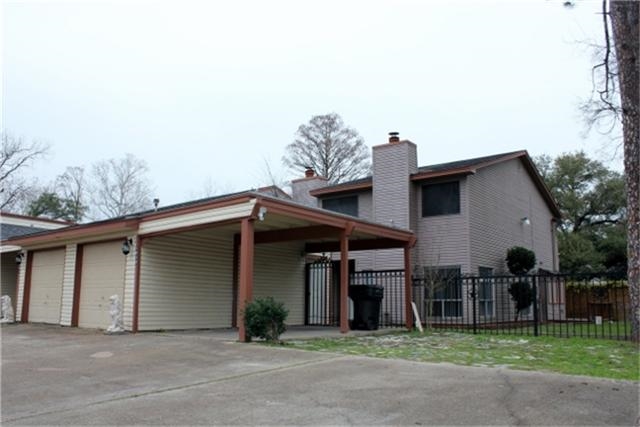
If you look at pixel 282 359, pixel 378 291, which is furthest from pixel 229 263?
pixel 282 359

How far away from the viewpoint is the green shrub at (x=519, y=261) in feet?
61.6

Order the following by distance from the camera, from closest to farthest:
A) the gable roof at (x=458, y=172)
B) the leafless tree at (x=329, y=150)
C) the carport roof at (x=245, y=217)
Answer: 1. the carport roof at (x=245, y=217)
2. the gable roof at (x=458, y=172)
3. the leafless tree at (x=329, y=150)

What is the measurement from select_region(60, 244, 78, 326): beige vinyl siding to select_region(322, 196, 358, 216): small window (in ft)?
32.2

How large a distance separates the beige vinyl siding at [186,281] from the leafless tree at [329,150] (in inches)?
882

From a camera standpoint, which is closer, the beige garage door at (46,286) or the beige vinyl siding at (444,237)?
the beige garage door at (46,286)

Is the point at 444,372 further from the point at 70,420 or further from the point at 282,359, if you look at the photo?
the point at 70,420

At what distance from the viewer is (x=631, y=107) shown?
11.2m

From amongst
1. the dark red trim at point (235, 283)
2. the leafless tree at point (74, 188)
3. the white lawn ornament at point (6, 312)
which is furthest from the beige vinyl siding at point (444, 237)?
the leafless tree at point (74, 188)

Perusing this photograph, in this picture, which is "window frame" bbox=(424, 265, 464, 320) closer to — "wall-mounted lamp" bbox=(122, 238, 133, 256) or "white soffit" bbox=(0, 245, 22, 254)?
"wall-mounted lamp" bbox=(122, 238, 133, 256)

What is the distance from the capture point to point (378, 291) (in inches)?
573

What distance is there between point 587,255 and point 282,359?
2806cm

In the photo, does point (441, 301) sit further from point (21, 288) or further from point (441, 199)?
point (21, 288)

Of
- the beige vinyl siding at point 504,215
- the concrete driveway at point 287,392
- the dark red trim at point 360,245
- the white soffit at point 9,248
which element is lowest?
the concrete driveway at point 287,392

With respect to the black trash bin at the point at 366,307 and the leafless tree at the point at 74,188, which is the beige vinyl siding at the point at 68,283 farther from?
the leafless tree at the point at 74,188
